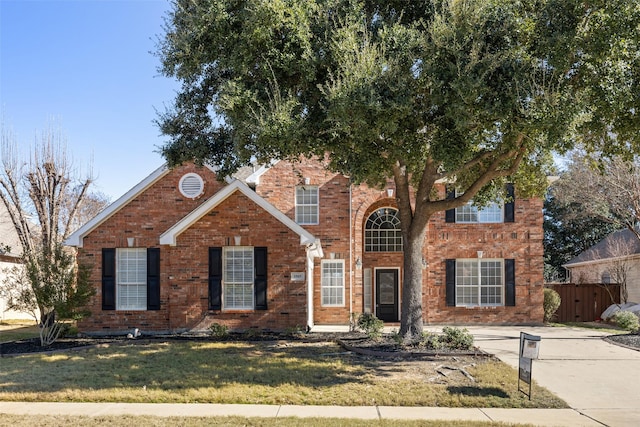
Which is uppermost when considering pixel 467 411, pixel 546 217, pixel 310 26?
pixel 310 26

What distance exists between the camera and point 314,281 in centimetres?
2094

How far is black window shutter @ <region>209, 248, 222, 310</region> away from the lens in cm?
1731

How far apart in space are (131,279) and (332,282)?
7186mm

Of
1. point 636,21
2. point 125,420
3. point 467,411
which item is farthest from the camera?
point 636,21

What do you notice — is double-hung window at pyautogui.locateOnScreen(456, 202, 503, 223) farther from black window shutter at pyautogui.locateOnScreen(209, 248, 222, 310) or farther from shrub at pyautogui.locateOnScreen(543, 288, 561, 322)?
black window shutter at pyautogui.locateOnScreen(209, 248, 222, 310)

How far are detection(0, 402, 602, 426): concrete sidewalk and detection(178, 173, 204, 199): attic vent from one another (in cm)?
1021

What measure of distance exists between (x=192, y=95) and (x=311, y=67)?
4142 mm

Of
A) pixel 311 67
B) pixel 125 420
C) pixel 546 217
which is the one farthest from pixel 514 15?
pixel 546 217

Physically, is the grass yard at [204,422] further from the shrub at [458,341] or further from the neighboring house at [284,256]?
the neighboring house at [284,256]

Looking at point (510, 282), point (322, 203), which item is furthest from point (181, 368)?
point (510, 282)

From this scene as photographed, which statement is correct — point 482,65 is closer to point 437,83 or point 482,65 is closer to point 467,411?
point 437,83

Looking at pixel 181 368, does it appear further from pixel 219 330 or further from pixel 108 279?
pixel 108 279

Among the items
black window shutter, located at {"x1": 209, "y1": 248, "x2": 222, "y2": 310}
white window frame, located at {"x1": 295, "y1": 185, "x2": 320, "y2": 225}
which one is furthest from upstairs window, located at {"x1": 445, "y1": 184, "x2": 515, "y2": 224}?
black window shutter, located at {"x1": 209, "y1": 248, "x2": 222, "y2": 310}

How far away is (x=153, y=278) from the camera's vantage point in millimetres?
17906
